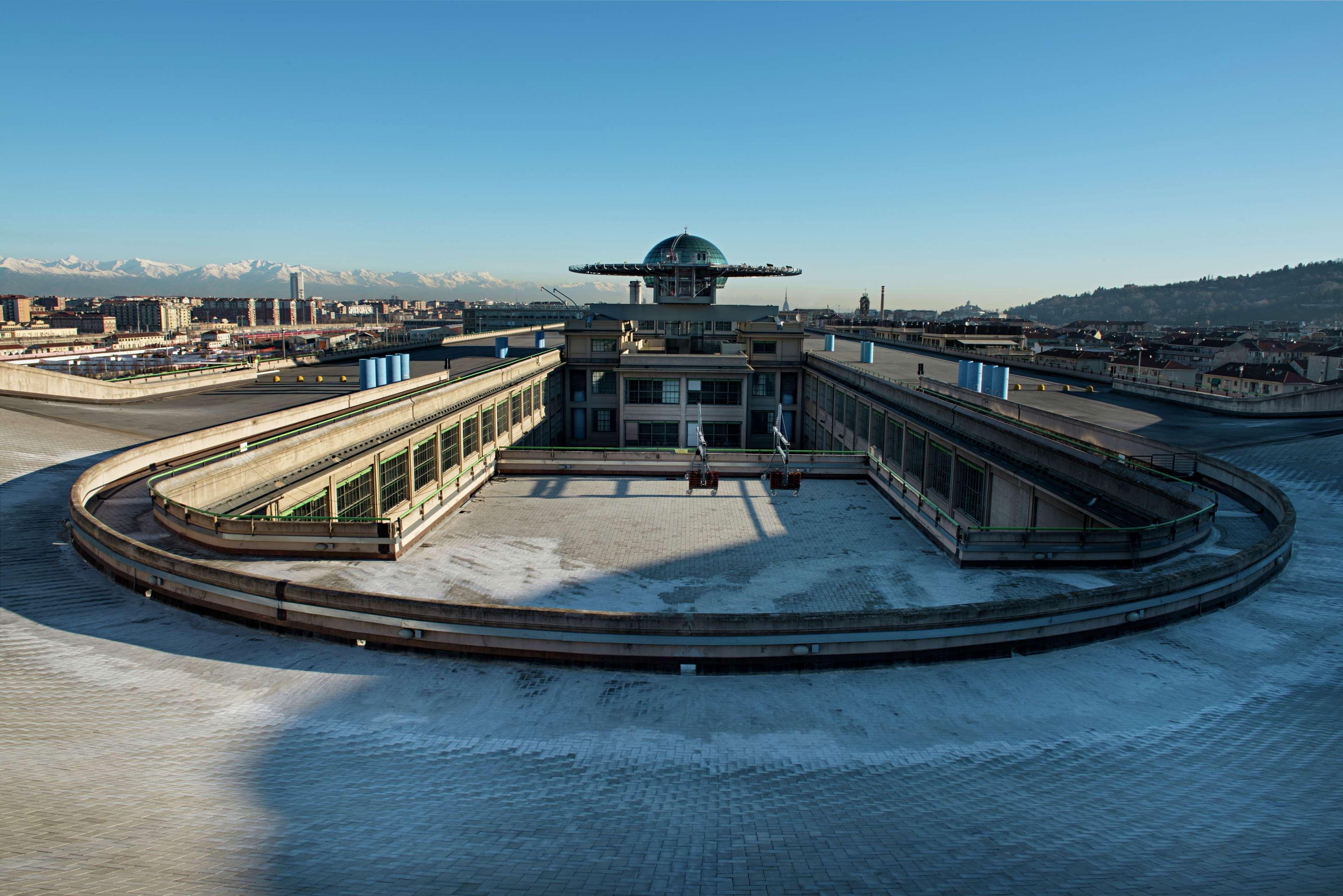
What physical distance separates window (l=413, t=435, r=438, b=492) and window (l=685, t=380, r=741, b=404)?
78.7ft

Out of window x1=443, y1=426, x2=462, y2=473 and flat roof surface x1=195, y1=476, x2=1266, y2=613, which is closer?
flat roof surface x1=195, y1=476, x2=1266, y2=613

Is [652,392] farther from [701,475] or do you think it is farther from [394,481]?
[394,481]

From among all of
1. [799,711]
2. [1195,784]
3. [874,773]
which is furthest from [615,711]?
[1195,784]

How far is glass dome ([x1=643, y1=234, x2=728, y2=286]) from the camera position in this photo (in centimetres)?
7288

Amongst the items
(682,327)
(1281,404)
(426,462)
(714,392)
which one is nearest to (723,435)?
(714,392)

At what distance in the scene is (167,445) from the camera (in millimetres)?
22328

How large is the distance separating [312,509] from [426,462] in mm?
8132

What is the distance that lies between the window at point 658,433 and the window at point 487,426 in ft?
49.4

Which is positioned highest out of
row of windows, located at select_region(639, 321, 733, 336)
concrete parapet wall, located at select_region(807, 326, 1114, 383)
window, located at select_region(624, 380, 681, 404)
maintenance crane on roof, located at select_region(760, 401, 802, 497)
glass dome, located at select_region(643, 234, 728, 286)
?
glass dome, located at select_region(643, 234, 728, 286)

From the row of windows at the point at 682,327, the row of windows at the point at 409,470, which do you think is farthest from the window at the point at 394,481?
the row of windows at the point at 682,327

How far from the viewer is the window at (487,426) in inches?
1395

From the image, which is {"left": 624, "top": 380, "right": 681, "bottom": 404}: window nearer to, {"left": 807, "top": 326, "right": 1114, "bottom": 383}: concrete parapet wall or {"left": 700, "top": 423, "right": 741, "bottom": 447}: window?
{"left": 700, "top": 423, "right": 741, "bottom": 447}: window

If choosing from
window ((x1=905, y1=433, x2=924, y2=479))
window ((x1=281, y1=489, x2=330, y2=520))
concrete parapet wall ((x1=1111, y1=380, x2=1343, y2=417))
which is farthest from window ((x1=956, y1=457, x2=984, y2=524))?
window ((x1=281, y1=489, x2=330, y2=520))

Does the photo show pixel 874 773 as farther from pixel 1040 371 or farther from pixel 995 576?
pixel 1040 371
